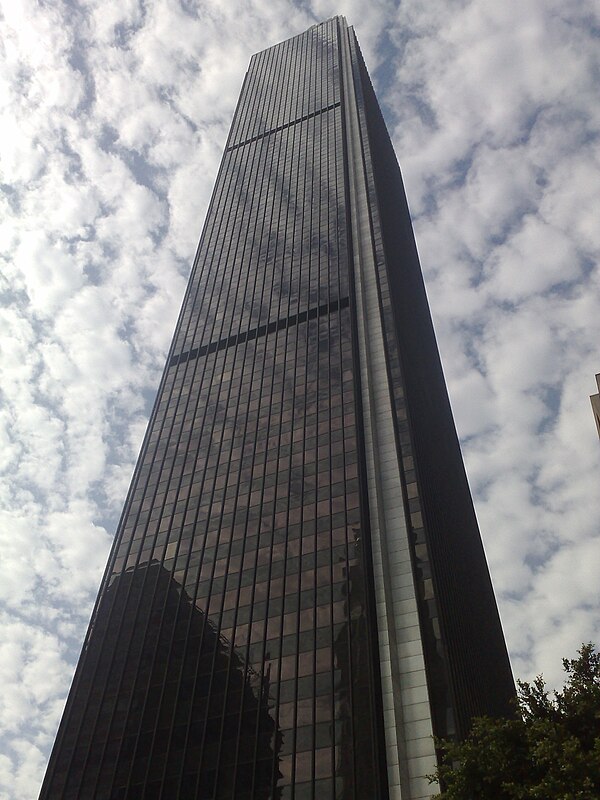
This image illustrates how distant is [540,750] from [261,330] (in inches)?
2395

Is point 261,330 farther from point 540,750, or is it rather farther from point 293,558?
point 540,750

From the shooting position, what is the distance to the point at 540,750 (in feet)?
102

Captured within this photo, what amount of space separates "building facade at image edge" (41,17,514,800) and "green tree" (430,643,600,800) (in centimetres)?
1350

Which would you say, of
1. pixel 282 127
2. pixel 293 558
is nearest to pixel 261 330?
pixel 293 558

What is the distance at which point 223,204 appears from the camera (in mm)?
114625

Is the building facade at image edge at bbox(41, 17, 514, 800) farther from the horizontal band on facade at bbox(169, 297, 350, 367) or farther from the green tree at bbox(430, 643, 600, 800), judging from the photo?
the green tree at bbox(430, 643, 600, 800)

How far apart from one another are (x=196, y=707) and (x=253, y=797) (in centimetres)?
807

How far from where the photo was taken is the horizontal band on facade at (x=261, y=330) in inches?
3329

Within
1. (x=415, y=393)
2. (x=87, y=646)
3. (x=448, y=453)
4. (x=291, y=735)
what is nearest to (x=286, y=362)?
(x=415, y=393)

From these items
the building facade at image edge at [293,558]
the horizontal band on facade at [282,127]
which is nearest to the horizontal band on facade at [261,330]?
the building facade at image edge at [293,558]

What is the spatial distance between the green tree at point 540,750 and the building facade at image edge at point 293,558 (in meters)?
13.5

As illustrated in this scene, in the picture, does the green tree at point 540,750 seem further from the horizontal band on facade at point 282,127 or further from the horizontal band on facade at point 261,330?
the horizontal band on facade at point 282,127

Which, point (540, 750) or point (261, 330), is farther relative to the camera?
point (261, 330)

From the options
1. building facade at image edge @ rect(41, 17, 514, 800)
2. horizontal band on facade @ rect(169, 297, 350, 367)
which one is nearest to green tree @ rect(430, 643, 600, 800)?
building facade at image edge @ rect(41, 17, 514, 800)
